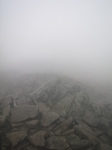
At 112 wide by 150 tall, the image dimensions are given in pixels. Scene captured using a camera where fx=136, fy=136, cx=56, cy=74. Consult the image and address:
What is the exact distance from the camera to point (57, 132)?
416 inches

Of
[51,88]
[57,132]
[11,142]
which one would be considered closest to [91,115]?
[57,132]

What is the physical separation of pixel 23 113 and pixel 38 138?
2922mm

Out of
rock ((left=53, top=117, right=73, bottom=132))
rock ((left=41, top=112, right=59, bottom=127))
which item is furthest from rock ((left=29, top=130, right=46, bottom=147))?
rock ((left=53, top=117, right=73, bottom=132))

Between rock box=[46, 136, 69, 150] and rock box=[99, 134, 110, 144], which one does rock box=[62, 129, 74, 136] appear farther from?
rock box=[99, 134, 110, 144]

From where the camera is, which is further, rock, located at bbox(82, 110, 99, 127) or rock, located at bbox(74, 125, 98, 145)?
rock, located at bbox(82, 110, 99, 127)

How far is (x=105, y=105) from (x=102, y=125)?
339cm

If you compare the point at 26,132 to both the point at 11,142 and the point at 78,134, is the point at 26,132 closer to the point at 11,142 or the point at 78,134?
the point at 11,142

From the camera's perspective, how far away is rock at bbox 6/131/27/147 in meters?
9.18

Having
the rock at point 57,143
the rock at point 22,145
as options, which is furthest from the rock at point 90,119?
the rock at point 22,145

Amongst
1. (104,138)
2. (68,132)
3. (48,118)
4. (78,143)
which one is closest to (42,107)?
(48,118)

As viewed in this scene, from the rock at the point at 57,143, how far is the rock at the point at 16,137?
5.92 feet

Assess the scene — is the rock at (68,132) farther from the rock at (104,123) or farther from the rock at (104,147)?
the rock at (104,123)

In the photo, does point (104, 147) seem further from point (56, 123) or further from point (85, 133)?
point (56, 123)

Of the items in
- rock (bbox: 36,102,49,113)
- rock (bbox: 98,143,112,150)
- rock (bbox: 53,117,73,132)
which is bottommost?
rock (bbox: 98,143,112,150)
